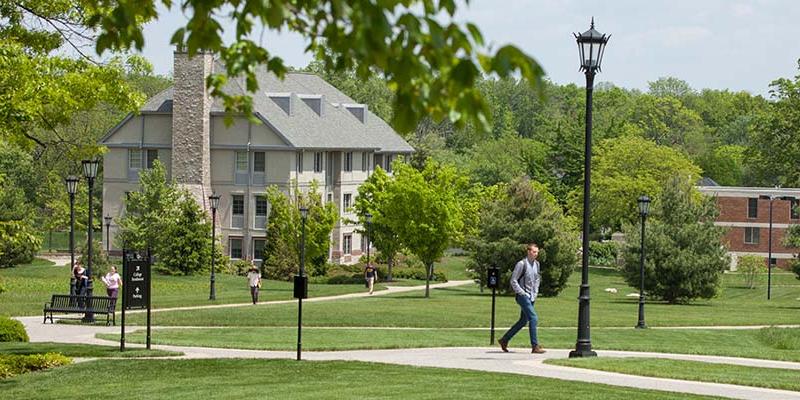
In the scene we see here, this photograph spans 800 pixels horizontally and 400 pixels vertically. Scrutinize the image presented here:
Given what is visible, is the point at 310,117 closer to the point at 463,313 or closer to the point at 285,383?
the point at 463,313

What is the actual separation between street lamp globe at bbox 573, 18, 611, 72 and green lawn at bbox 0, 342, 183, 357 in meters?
A: 8.97

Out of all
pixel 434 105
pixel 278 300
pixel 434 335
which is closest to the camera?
pixel 434 105

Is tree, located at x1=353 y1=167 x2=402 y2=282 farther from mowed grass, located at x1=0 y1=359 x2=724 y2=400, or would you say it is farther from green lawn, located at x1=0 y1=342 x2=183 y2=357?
mowed grass, located at x1=0 y1=359 x2=724 y2=400

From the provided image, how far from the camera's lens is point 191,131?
75.1 meters

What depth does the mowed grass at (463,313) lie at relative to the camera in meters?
37.4

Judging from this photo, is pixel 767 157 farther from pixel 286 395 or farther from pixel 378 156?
pixel 286 395

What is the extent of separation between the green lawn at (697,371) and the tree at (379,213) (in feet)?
129

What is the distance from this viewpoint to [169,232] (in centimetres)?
6819

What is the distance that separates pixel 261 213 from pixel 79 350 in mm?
51465

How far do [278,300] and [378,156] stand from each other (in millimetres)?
38302

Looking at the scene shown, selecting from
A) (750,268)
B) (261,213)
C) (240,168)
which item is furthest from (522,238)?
(750,268)

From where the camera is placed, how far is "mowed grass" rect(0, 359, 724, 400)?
1717 cm

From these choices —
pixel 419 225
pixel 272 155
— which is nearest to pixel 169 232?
pixel 272 155

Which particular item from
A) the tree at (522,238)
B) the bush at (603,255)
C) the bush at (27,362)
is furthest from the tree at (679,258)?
the bush at (27,362)
